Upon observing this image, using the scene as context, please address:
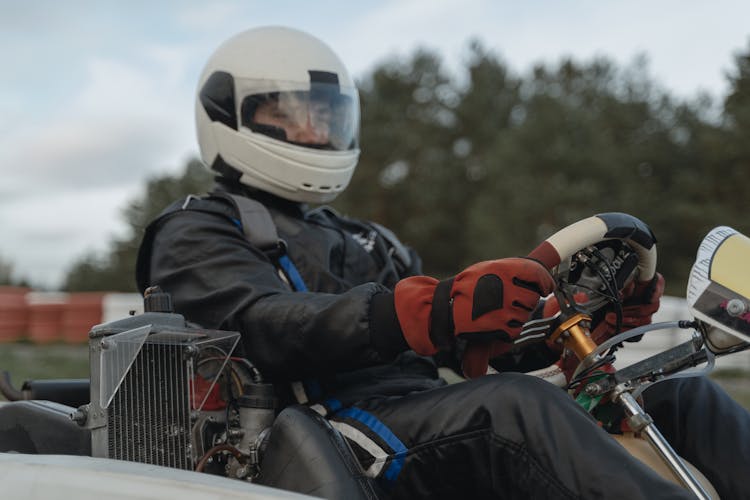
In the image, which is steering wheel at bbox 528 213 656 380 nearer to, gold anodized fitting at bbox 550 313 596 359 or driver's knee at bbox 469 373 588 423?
gold anodized fitting at bbox 550 313 596 359

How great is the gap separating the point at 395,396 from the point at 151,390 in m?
0.57

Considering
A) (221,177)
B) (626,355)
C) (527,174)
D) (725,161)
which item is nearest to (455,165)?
(527,174)

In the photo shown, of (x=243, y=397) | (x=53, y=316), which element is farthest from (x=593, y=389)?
(x=53, y=316)

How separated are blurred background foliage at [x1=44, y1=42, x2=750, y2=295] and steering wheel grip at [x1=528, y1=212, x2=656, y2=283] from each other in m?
19.1

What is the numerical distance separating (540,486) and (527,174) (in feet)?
94.6

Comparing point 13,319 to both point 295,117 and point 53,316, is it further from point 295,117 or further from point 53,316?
point 295,117

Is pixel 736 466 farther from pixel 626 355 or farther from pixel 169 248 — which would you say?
pixel 626 355

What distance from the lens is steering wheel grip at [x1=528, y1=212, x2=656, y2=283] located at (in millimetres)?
2133

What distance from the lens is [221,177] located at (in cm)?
313

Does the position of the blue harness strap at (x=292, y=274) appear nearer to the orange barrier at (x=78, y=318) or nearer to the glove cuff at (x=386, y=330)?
the glove cuff at (x=386, y=330)

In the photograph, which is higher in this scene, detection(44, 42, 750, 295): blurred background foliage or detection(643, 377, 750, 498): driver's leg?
detection(643, 377, 750, 498): driver's leg

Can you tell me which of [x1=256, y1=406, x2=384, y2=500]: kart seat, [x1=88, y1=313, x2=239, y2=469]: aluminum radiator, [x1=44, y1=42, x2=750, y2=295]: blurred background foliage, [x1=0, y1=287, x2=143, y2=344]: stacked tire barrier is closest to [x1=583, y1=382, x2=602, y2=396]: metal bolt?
[x1=256, y1=406, x2=384, y2=500]: kart seat

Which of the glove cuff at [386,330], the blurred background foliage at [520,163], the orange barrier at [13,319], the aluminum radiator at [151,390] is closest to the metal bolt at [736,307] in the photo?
the glove cuff at [386,330]

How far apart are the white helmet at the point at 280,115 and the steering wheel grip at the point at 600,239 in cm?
99
